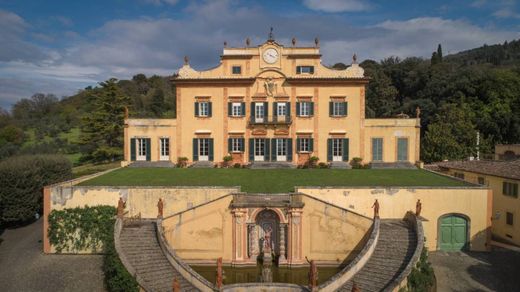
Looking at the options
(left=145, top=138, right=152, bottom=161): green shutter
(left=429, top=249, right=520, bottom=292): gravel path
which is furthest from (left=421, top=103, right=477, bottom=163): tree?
(left=145, top=138, right=152, bottom=161): green shutter

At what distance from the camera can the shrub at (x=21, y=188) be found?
2027 centimetres

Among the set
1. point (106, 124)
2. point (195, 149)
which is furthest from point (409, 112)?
point (106, 124)

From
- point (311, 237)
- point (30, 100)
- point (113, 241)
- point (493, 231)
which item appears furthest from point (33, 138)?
point (493, 231)

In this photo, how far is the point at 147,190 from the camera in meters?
17.4

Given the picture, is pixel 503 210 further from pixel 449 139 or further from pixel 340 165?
pixel 449 139

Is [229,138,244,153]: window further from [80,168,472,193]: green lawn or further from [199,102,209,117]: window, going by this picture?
[199,102,209,117]: window

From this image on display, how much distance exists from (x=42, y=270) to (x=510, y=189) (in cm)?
2376

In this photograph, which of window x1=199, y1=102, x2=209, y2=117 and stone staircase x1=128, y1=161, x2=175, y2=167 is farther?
window x1=199, y1=102, x2=209, y2=117

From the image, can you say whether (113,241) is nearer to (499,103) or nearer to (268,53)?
(268,53)

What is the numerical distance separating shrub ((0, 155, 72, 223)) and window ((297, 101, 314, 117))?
59.1ft

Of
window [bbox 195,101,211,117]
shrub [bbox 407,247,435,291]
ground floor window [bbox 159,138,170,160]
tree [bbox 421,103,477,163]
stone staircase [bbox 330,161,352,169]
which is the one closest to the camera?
shrub [bbox 407,247,435,291]

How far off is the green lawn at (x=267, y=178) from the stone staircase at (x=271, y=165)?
4.37 ft

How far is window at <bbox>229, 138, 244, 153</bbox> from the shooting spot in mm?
26594

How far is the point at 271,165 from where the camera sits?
2617 cm
